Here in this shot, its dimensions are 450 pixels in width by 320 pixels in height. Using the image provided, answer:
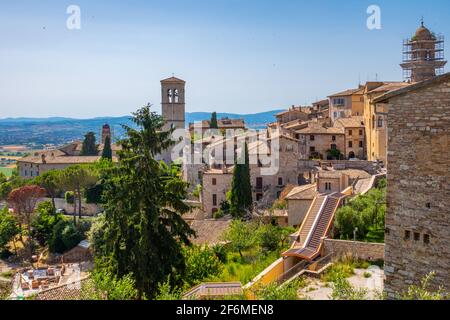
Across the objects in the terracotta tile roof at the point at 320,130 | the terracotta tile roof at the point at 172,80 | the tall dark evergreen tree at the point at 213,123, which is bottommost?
the terracotta tile roof at the point at 320,130

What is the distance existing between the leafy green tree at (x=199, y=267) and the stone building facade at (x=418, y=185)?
1048 cm

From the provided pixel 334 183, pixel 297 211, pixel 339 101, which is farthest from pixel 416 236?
pixel 339 101

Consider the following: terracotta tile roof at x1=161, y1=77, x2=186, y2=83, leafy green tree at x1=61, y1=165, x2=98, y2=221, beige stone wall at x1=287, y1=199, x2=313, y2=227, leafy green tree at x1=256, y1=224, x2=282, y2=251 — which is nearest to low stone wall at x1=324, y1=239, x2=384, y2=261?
leafy green tree at x1=256, y1=224, x2=282, y2=251

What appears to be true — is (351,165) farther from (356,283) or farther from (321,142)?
(356,283)

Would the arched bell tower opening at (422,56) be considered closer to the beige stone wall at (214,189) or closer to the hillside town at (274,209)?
the hillside town at (274,209)

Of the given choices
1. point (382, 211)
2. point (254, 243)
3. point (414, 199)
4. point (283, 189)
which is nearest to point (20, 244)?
point (283, 189)

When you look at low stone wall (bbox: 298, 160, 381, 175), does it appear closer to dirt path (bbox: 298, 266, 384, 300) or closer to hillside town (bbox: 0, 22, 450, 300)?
hillside town (bbox: 0, 22, 450, 300)

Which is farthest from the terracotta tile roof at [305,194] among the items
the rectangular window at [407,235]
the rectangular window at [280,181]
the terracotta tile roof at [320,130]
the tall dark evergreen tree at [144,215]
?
the rectangular window at [407,235]

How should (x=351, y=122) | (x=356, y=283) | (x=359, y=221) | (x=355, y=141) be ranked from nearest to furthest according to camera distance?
1. (x=356, y=283)
2. (x=359, y=221)
3. (x=355, y=141)
4. (x=351, y=122)

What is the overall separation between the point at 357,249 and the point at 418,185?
1017 centimetres

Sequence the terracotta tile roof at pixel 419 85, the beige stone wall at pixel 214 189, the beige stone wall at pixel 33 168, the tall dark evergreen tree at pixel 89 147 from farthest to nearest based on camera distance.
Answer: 1. the tall dark evergreen tree at pixel 89 147
2. the beige stone wall at pixel 33 168
3. the beige stone wall at pixel 214 189
4. the terracotta tile roof at pixel 419 85

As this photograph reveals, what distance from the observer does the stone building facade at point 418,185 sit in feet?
24.6

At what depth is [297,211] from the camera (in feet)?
90.1
